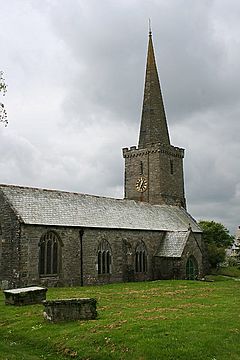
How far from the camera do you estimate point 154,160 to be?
193 feet

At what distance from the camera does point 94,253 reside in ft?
127

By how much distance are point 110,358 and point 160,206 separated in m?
40.5

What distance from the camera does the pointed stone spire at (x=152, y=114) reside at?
2367 inches

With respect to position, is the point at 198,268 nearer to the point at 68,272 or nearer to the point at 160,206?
the point at 160,206

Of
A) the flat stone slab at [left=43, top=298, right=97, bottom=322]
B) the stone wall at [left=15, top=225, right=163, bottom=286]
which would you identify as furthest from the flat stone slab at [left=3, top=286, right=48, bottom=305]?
the stone wall at [left=15, top=225, right=163, bottom=286]

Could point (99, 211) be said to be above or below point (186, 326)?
above

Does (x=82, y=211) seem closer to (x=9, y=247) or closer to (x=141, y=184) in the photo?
(x=9, y=247)

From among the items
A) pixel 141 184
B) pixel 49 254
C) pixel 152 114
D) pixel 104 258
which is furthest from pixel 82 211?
pixel 152 114

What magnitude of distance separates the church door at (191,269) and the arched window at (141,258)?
4364 millimetres

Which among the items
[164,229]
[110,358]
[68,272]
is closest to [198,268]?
[164,229]

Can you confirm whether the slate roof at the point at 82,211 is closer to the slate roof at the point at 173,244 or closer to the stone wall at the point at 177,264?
the slate roof at the point at 173,244

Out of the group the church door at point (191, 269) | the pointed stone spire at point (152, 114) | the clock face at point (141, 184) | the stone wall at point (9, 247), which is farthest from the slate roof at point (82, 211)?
the pointed stone spire at point (152, 114)

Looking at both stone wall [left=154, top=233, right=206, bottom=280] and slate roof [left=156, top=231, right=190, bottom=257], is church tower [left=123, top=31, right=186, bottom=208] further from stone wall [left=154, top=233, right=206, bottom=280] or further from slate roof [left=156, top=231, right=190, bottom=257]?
stone wall [left=154, top=233, right=206, bottom=280]

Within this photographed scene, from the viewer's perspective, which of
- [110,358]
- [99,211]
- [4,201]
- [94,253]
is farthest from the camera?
[99,211]
